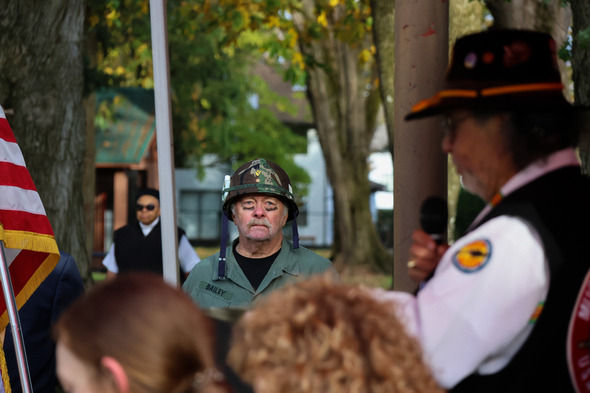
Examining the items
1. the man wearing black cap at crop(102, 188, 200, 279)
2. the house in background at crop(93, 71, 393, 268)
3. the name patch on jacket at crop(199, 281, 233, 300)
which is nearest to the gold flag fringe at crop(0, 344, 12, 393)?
the name patch on jacket at crop(199, 281, 233, 300)

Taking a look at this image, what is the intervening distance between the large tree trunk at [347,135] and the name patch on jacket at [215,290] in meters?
12.5

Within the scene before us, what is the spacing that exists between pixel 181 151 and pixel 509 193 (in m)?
20.8

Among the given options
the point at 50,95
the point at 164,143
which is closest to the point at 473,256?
the point at 164,143

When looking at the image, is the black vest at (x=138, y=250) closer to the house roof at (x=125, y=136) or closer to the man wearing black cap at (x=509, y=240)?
the man wearing black cap at (x=509, y=240)

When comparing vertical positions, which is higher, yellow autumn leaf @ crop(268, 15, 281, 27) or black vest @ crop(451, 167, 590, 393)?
yellow autumn leaf @ crop(268, 15, 281, 27)

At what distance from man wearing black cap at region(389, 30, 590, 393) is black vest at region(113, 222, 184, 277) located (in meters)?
5.56

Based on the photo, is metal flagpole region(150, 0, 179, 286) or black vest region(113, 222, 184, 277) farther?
black vest region(113, 222, 184, 277)

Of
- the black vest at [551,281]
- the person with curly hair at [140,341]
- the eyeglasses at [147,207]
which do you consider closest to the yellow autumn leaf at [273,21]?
the eyeglasses at [147,207]

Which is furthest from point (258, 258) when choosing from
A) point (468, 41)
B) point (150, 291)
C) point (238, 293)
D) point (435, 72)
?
point (150, 291)

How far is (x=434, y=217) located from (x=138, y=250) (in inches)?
208

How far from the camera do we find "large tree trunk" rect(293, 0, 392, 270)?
18078 mm

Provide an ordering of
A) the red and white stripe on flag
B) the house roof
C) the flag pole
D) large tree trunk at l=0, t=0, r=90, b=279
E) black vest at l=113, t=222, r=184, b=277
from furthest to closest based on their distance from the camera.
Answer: the house roof → black vest at l=113, t=222, r=184, b=277 → large tree trunk at l=0, t=0, r=90, b=279 → the red and white stripe on flag → the flag pole

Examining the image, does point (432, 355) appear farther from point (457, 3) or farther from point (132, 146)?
point (132, 146)

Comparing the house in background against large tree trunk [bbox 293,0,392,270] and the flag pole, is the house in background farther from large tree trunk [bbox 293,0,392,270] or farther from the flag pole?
the flag pole
